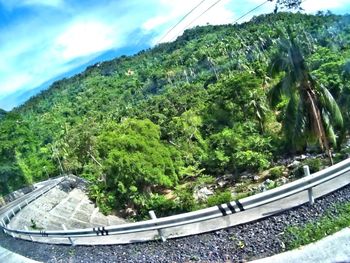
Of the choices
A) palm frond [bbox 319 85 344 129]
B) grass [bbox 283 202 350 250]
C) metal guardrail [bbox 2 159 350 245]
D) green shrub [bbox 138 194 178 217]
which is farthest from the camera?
green shrub [bbox 138 194 178 217]

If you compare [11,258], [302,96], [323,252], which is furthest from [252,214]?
[302,96]

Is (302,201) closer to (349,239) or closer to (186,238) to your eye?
(349,239)

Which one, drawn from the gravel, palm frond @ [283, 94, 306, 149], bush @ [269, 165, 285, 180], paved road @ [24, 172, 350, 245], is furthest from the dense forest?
the gravel

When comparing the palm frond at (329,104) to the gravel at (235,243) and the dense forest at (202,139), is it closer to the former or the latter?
the dense forest at (202,139)

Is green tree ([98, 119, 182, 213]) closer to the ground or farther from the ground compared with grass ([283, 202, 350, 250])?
closer to the ground

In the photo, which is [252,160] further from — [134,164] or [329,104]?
[329,104]

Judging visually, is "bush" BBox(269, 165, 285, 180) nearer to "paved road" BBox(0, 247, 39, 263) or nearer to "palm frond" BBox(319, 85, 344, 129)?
"palm frond" BBox(319, 85, 344, 129)
